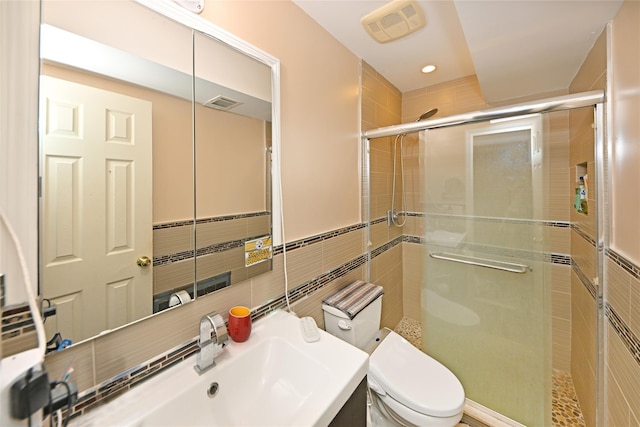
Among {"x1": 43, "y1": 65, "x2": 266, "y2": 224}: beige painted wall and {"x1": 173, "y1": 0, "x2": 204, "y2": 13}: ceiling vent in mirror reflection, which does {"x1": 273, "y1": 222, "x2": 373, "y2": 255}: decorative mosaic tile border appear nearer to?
{"x1": 43, "y1": 65, "x2": 266, "y2": 224}: beige painted wall

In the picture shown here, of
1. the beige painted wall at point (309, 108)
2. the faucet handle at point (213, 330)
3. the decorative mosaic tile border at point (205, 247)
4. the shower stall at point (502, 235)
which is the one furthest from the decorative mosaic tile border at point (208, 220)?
the shower stall at point (502, 235)

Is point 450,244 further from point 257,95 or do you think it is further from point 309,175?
point 257,95

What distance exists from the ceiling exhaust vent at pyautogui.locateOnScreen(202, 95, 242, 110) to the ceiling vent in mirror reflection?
0.28m

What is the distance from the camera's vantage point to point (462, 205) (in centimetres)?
174

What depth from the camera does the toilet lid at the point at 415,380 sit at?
115 cm

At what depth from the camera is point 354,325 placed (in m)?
1.33

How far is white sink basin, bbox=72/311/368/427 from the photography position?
66 cm

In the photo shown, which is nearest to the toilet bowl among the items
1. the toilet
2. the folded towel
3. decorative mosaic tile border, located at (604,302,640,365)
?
the toilet

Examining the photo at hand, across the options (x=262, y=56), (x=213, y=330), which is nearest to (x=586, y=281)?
(x=213, y=330)

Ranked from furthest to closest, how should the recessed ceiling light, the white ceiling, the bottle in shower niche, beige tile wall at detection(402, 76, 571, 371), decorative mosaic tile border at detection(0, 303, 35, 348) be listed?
the recessed ceiling light
beige tile wall at detection(402, 76, 571, 371)
the bottle in shower niche
the white ceiling
decorative mosaic tile border at detection(0, 303, 35, 348)

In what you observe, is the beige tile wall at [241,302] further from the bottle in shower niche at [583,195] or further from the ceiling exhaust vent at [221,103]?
the bottle in shower niche at [583,195]

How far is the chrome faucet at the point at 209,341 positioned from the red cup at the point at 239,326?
0.08m

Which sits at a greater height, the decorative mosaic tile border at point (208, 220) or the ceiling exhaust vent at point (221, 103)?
the ceiling exhaust vent at point (221, 103)

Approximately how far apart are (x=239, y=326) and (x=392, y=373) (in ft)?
2.90
